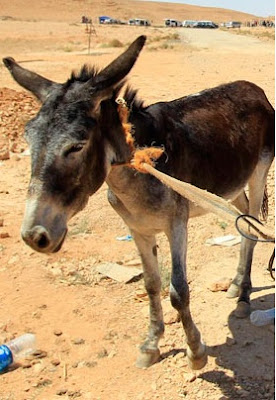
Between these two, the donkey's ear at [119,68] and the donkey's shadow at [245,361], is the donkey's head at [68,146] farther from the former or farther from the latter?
the donkey's shadow at [245,361]

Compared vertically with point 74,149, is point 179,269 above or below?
below

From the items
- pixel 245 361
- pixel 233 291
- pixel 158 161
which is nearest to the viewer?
pixel 158 161

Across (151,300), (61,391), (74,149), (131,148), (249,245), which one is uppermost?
(74,149)

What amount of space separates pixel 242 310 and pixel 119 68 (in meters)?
2.88

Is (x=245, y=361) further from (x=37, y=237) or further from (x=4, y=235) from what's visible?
(x=4, y=235)

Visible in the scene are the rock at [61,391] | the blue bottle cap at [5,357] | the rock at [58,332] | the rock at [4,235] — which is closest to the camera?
the rock at [61,391]

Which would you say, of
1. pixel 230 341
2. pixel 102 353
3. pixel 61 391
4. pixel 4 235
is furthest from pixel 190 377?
pixel 4 235

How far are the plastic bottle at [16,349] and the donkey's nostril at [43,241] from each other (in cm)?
→ 199

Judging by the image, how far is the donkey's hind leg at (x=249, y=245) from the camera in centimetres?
538

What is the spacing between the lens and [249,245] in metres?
5.52

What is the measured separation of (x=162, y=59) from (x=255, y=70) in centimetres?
758

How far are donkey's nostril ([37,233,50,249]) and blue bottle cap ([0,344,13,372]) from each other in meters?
1.98

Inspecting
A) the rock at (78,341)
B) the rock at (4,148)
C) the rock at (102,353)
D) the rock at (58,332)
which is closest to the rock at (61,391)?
the rock at (102,353)

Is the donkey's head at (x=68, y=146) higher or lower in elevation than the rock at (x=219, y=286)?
higher
